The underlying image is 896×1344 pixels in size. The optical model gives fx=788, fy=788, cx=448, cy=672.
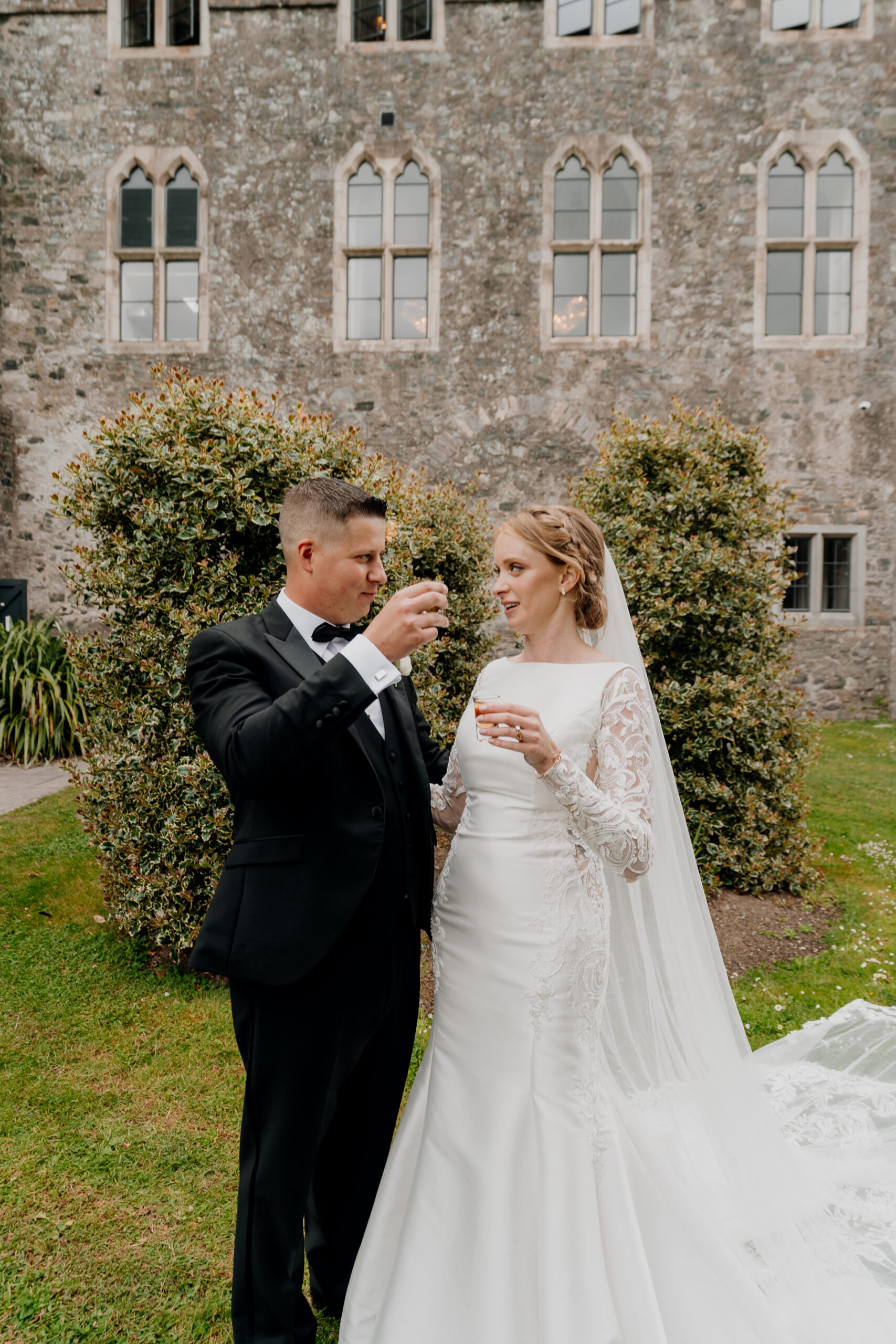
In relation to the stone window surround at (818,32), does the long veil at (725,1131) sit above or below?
below

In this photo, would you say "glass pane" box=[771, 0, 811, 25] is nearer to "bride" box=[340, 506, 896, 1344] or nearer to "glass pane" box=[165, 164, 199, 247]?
"glass pane" box=[165, 164, 199, 247]

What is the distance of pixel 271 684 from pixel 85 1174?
2181 mm

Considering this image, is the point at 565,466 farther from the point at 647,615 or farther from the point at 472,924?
the point at 472,924

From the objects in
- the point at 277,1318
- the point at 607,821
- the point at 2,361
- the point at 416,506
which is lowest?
the point at 277,1318

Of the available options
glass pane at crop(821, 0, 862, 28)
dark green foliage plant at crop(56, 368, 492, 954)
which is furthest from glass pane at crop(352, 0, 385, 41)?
dark green foliage plant at crop(56, 368, 492, 954)

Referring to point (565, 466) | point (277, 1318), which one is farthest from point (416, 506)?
point (565, 466)

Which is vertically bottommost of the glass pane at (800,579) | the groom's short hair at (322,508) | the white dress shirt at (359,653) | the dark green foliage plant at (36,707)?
the dark green foliage plant at (36,707)

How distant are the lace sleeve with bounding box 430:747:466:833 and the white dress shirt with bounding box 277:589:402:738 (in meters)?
0.45

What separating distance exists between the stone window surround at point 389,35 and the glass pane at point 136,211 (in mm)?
3516

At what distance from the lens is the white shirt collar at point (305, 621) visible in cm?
212

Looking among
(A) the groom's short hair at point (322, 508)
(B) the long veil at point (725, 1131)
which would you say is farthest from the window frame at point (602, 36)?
(A) the groom's short hair at point (322, 508)

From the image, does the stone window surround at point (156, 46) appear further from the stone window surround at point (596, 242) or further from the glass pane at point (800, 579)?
the glass pane at point (800, 579)

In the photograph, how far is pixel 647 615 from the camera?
5332 mm

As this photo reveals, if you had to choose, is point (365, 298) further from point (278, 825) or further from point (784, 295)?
point (278, 825)
